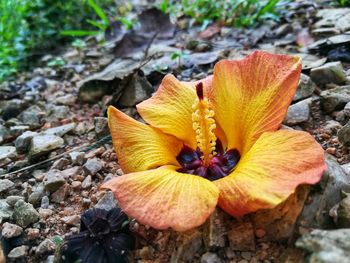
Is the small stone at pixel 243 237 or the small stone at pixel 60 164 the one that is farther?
the small stone at pixel 60 164

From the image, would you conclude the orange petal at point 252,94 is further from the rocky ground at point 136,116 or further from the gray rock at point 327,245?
the gray rock at point 327,245

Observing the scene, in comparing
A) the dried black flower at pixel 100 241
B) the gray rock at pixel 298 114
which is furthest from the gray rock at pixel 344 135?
the dried black flower at pixel 100 241

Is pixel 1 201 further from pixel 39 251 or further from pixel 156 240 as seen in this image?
pixel 156 240

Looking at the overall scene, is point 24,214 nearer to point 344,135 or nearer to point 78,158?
point 78,158

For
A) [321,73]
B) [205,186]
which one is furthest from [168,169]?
[321,73]

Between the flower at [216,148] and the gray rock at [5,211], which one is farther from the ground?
the flower at [216,148]

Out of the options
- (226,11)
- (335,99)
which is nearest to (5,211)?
(335,99)
